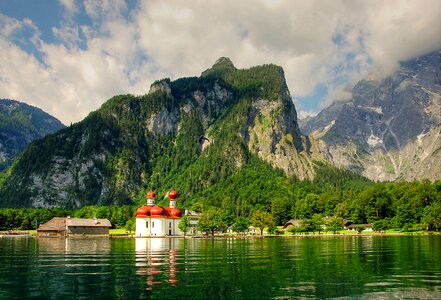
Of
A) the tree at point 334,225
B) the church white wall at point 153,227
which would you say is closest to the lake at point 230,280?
the tree at point 334,225

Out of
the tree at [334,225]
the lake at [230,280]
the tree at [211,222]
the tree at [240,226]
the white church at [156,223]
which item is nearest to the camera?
the lake at [230,280]

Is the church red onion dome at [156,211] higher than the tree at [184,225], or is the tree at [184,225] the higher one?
the church red onion dome at [156,211]

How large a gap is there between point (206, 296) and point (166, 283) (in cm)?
618

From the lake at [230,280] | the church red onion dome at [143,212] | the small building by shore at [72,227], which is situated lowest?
the small building by shore at [72,227]

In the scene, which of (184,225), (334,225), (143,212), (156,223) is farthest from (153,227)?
(334,225)

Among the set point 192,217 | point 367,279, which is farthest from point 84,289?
point 192,217

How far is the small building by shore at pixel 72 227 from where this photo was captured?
18625cm

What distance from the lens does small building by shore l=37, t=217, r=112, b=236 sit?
186 metres

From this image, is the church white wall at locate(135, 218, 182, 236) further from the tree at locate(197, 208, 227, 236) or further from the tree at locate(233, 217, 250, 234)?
the tree at locate(233, 217, 250, 234)

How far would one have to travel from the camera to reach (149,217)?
7338 inches

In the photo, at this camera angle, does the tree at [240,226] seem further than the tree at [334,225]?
Yes

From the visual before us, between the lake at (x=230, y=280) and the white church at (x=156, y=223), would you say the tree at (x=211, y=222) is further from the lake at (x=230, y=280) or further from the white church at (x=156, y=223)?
the lake at (x=230, y=280)

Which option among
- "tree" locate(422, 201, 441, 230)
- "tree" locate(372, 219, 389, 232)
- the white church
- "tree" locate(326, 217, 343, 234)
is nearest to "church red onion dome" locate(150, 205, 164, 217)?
the white church

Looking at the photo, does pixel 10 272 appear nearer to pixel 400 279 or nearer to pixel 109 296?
pixel 109 296
